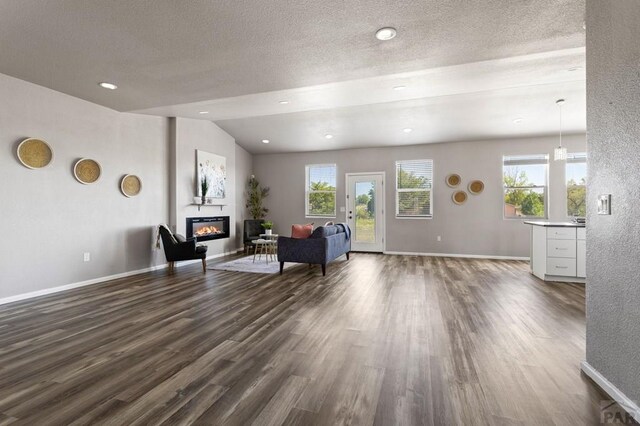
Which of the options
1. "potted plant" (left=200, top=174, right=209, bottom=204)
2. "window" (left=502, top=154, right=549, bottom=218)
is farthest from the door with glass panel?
"potted plant" (left=200, top=174, right=209, bottom=204)

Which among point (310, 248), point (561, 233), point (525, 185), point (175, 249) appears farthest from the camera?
point (525, 185)

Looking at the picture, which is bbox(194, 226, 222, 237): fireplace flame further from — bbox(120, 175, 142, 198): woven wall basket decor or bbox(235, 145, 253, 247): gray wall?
bbox(120, 175, 142, 198): woven wall basket decor

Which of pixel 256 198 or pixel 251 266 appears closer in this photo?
pixel 251 266

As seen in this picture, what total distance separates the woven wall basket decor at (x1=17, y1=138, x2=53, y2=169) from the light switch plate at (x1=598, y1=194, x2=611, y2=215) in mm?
5787

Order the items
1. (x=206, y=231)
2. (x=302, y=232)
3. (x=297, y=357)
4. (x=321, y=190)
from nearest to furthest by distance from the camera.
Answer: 1. (x=297, y=357)
2. (x=302, y=232)
3. (x=206, y=231)
4. (x=321, y=190)

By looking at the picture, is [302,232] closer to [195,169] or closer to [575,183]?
[195,169]

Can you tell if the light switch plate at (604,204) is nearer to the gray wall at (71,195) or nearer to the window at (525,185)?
the window at (525,185)

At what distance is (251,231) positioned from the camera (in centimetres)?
795

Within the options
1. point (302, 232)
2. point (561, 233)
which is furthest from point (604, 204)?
point (302, 232)

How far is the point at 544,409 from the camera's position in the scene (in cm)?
167

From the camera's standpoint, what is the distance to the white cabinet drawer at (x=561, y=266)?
4.64 meters

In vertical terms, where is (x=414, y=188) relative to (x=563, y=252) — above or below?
above

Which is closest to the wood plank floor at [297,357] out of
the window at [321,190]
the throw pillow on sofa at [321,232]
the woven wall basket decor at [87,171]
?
the throw pillow on sofa at [321,232]

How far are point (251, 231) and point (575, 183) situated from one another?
7479 mm
